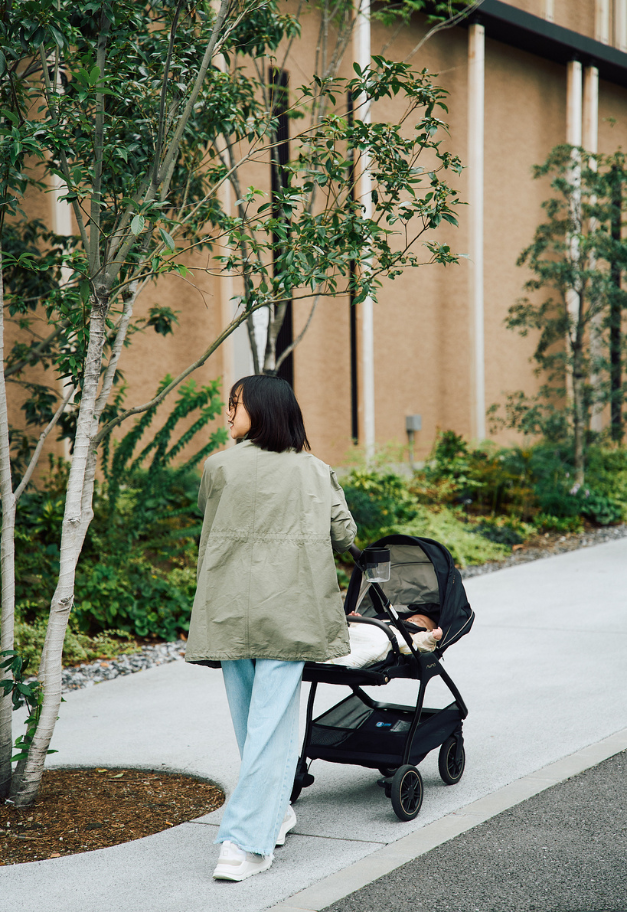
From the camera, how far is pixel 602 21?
17781mm

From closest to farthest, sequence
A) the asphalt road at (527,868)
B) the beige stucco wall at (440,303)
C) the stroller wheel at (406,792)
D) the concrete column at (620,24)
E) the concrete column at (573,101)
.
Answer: the asphalt road at (527,868)
the stroller wheel at (406,792)
the beige stucco wall at (440,303)
the concrete column at (573,101)
the concrete column at (620,24)

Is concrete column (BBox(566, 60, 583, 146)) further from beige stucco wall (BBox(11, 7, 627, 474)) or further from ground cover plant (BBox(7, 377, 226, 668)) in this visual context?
ground cover plant (BBox(7, 377, 226, 668))

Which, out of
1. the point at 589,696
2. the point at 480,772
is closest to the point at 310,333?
the point at 589,696

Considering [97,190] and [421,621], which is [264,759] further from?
[97,190]

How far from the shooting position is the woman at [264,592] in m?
3.37

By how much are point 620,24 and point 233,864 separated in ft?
62.2

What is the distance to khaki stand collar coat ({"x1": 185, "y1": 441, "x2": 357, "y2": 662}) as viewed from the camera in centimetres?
338

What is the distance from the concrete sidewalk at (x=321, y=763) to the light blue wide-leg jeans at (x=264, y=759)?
0.57ft

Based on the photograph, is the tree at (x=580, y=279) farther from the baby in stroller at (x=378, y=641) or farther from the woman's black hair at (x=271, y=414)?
the woman's black hair at (x=271, y=414)

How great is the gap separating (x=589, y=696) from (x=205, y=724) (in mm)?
2276

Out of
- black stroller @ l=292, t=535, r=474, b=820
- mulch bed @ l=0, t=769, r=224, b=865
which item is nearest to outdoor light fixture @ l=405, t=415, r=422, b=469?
black stroller @ l=292, t=535, r=474, b=820

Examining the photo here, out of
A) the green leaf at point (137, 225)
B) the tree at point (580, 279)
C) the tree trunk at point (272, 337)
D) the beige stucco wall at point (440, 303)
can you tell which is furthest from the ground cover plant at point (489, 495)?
the green leaf at point (137, 225)

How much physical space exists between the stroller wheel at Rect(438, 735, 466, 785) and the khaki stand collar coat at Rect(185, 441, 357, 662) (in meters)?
1.04

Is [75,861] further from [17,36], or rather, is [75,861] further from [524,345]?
[524,345]
